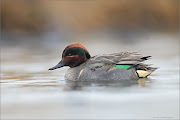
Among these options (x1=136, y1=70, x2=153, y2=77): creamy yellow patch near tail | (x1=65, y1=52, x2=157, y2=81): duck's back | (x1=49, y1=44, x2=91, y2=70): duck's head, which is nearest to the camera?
(x1=65, y1=52, x2=157, y2=81): duck's back

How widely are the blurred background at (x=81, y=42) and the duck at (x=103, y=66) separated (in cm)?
34

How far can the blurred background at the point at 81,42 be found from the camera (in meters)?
5.99

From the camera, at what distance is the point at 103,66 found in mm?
8062

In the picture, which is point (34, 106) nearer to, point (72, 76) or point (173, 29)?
point (72, 76)

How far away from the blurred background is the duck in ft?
1.12

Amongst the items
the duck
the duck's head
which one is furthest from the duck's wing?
the duck's head

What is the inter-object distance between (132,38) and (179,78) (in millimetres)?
8589

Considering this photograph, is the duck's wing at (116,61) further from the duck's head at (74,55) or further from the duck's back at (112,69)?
the duck's head at (74,55)

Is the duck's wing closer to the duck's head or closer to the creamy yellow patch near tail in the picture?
the creamy yellow patch near tail

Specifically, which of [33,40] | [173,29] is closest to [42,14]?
[33,40]

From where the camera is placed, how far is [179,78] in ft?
27.1

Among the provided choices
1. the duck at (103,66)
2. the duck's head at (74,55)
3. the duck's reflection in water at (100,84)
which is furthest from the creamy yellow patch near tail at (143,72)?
the duck's head at (74,55)

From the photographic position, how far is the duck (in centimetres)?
805

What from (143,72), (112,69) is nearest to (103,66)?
(112,69)
